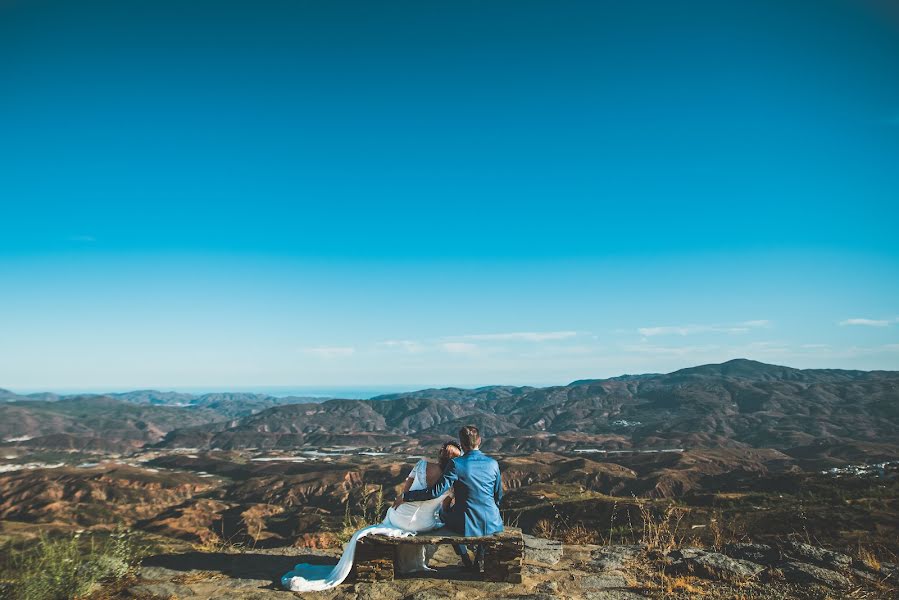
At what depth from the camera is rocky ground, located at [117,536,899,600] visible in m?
7.37

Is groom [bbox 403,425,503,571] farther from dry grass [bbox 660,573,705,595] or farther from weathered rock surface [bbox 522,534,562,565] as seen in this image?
dry grass [bbox 660,573,705,595]

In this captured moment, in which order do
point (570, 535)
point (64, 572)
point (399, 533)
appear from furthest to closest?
point (570, 535) → point (399, 533) → point (64, 572)

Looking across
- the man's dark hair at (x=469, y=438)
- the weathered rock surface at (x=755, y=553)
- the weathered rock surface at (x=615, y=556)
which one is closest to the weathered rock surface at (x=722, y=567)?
the weathered rock surface at (x=755, y=553)

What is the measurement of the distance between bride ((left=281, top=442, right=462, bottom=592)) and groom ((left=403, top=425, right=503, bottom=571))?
0.49ft

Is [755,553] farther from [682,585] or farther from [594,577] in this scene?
[594,577]

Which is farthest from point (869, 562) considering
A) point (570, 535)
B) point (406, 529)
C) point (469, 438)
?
point (406, 529)

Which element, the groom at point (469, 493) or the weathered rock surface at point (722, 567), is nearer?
the groom at point (469, 493)

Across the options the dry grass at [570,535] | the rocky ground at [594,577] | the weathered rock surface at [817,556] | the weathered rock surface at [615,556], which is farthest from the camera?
the dry grass at [570,535]

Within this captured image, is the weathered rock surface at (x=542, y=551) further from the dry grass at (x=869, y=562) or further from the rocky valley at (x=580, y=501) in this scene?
the dry grass at (x=869, y=562)

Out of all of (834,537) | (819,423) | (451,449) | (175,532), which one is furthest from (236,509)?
(819,423)

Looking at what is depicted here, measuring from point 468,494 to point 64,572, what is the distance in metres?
5.74

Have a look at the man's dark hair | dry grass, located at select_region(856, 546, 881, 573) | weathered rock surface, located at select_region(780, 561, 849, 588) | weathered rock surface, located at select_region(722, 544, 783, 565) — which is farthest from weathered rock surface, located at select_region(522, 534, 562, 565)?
dry grass, located at select_region(856, 546, 881, 573)

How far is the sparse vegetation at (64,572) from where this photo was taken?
6.95m

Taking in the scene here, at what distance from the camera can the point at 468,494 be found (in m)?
7.63
